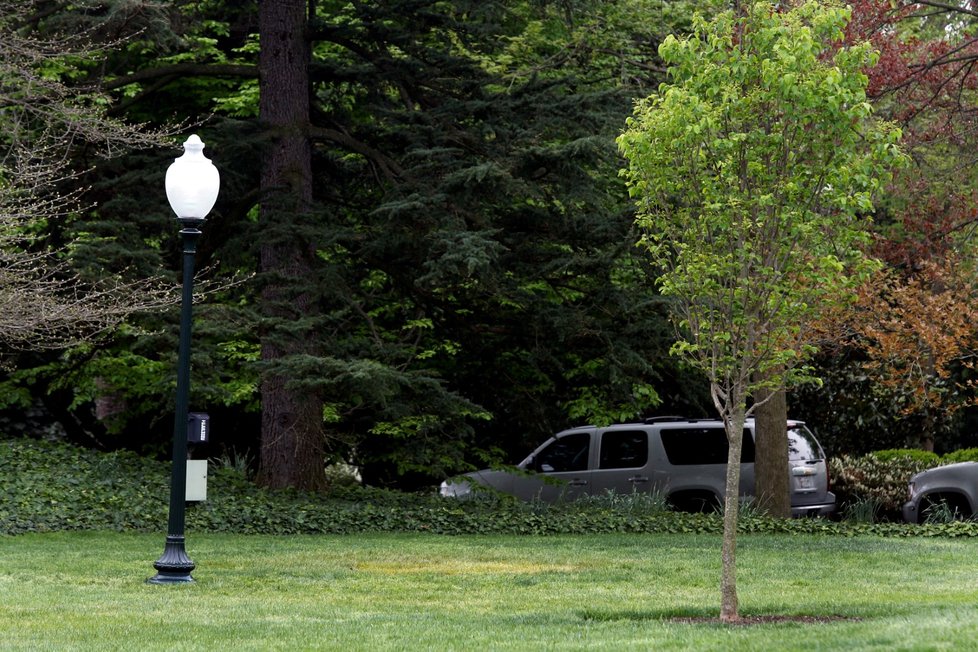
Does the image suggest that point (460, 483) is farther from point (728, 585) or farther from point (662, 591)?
point (728, 585)

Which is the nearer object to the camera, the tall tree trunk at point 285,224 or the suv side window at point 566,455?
the tall tree trunk at point 285,224

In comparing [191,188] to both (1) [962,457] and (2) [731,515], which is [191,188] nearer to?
(2) [731,515]

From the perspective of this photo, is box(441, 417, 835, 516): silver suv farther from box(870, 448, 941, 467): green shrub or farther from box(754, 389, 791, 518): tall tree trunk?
box(870, 448, 941, 467): green shrub

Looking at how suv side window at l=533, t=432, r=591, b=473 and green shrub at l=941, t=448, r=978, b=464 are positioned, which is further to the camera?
green shrub at l=941, t=448, r=978, b=464

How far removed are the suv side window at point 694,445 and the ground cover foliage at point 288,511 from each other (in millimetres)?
1351

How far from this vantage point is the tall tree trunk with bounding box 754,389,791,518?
1909 cm

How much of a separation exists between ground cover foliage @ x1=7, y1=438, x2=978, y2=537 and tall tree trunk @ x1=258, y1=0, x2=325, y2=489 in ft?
2.01

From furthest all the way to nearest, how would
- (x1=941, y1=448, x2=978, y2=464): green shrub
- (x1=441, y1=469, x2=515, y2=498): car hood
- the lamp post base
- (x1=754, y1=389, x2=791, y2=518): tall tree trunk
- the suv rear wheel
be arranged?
(x1=941, y1=448, x2=978, y2=464): green shrub < (x1=441, y1=469, x2=515, y2=498): car hood < the suv rear wheel < (x1=754, y1=389, x2=791, y2=518): tall tree trunk < the lamp post base

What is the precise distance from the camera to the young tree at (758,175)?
9.06 m

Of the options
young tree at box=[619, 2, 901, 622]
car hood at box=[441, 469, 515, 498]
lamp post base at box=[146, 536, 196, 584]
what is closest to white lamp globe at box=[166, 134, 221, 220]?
lamp post base at box=[146, 536, 196, 584]

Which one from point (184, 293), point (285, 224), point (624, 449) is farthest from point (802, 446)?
point (184, 293)

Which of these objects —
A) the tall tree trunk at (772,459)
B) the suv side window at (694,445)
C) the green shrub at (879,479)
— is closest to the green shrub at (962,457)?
the green shrub at (879,479)

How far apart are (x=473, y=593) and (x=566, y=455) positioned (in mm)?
10677

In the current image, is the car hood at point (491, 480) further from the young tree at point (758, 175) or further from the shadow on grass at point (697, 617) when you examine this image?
the young tree at point (758, 175)
